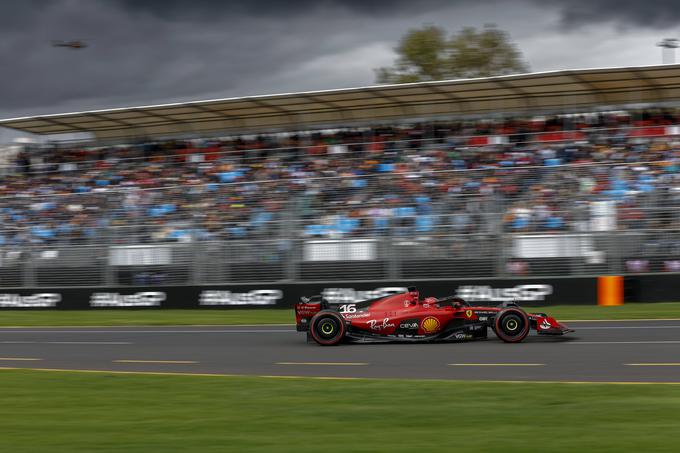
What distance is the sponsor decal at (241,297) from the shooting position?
2269cm

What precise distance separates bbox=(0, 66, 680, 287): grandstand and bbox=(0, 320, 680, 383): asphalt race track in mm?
4215

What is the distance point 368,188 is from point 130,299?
690 cm

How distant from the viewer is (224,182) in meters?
28.8

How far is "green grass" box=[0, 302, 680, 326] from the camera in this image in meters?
18.6

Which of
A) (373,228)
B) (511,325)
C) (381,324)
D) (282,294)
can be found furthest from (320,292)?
(511,325)

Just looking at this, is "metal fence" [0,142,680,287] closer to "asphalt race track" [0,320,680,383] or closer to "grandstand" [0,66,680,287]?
"grandstand" [0,66,680,287]

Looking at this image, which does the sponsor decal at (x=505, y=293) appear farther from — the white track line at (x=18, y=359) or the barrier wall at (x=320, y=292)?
the white track line at (x=18, y=359)

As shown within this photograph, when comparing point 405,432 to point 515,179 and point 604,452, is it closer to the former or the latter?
point 604,452

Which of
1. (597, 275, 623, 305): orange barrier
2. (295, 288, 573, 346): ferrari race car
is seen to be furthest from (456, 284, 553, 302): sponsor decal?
(295, 288, 573, 346): ferrari race car

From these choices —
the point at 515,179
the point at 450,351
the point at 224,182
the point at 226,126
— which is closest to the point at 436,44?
the point at 226,126

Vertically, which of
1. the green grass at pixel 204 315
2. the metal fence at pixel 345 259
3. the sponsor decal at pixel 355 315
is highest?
the metal fence at pixel 345 259

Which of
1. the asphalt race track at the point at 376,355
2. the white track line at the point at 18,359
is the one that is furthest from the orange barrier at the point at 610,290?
the white track line at the point at 18,359

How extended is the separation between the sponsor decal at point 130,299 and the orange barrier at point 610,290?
10958 millimetres

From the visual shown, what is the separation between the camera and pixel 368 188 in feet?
78.8
